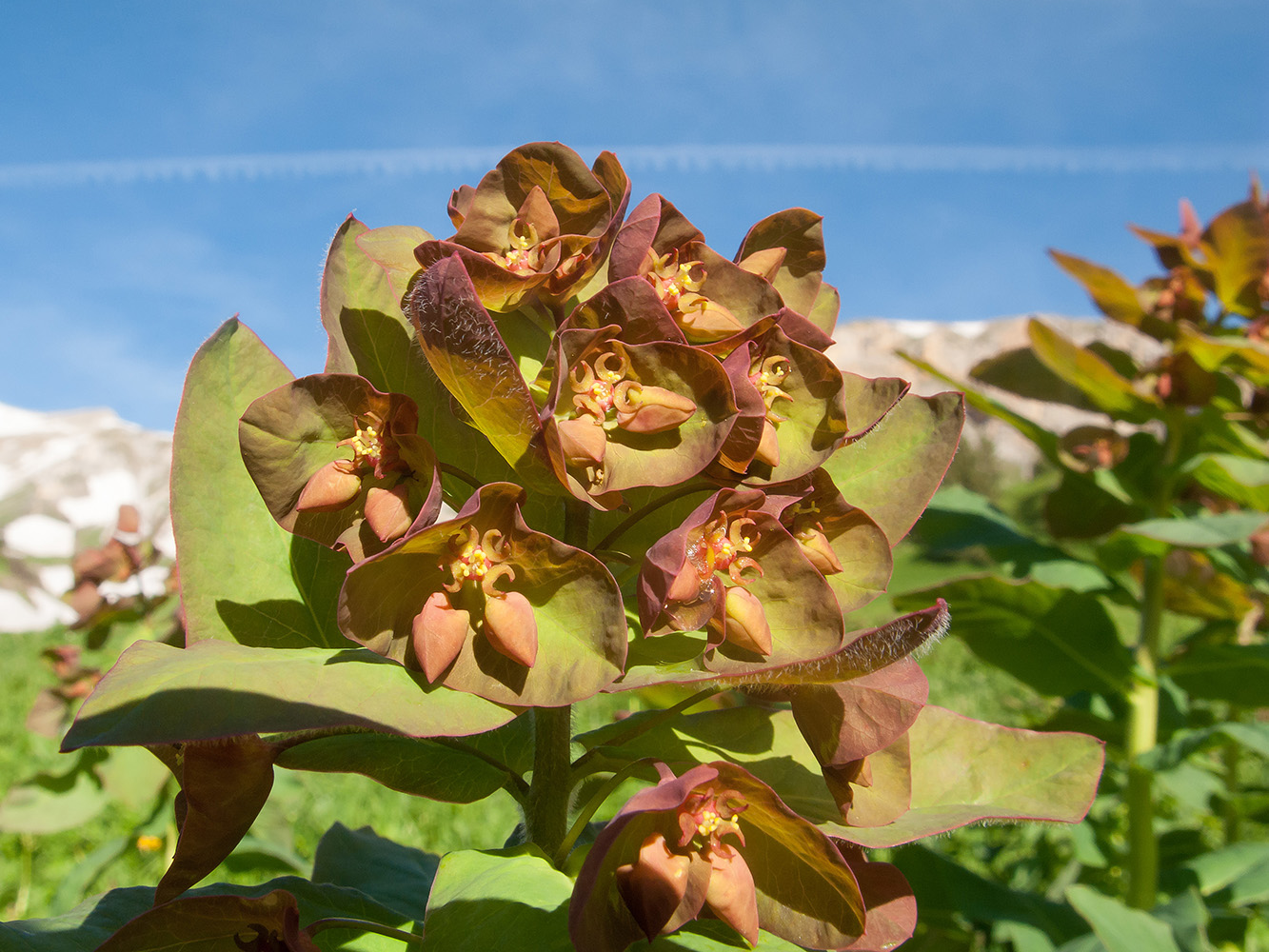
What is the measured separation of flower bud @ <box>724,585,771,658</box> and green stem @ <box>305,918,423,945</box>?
0.36 meters

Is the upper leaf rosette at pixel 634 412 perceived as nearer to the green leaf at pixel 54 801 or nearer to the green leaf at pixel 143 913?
the green leaf at pixel 143 913

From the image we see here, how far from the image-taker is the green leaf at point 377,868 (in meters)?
0.99

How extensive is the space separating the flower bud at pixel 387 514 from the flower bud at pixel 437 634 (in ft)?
0.19

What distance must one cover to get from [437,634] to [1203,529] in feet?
5.50

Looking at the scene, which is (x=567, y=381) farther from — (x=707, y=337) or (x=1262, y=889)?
(x=1262, y=889)

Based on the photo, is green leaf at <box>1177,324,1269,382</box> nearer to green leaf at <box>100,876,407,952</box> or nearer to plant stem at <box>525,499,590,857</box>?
plant stem at <box>525,499,590,857</box>

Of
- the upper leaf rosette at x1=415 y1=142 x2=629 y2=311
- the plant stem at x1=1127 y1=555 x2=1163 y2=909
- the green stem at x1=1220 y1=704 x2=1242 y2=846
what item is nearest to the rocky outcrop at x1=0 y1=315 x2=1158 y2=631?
the upper leaf rosette at x1=415 y1=142 x2=629 y2=311

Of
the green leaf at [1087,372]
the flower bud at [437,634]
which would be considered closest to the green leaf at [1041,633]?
the green leaf at [1087,372]

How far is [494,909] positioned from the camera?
65 centimetres

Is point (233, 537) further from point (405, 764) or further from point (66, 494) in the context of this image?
point (66, 494)

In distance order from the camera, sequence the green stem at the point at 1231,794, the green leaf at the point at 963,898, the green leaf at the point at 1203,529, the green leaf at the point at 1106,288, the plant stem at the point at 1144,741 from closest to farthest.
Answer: the green leaf at the point at 1203,529, the green leaf at the point at 963,898, the plant stem at the point at 1144,741, the green leaf at the point at 1106,288, the green stem at the point at 1231,794

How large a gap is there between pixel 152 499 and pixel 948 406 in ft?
14.8

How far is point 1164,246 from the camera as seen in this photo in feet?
6.89

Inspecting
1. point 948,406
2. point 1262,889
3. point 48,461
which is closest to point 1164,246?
point 1262,889
